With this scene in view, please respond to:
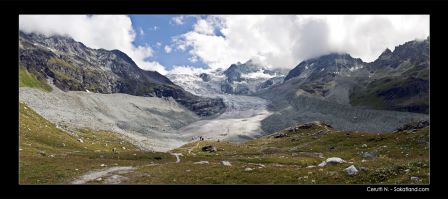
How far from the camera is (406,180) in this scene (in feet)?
103
